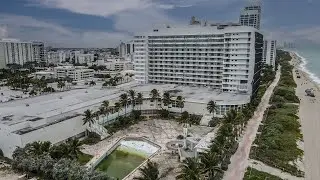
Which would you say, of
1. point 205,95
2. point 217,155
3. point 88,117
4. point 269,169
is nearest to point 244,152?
point 269,169

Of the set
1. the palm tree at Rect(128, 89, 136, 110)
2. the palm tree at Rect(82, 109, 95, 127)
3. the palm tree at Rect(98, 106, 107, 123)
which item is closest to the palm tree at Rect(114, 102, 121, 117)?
the palm tree at Rect(98, 106, 107, 123)

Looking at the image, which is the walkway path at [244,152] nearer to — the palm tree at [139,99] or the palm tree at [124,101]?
the palm tree at [139,99]

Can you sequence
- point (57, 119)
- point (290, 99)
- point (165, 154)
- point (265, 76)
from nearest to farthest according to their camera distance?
1. point (165, 154)
2. point (57, 119)
3. point (290, 99)
4. point (265, 76)

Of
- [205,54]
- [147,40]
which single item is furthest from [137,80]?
[205,54]

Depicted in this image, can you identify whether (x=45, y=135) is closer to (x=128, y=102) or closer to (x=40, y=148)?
(x=40, y=148)

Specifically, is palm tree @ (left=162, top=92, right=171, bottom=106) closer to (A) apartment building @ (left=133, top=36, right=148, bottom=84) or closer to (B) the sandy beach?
(B) the sandy beach

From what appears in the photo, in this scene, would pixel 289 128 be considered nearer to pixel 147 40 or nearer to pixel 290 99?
pixel 290 99

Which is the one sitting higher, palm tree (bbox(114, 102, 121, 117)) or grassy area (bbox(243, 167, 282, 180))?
palm tree (bbox(114, 102, 121, 117))

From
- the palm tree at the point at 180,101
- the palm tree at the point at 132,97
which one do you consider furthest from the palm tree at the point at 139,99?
the palm tree at the point at 180,101
